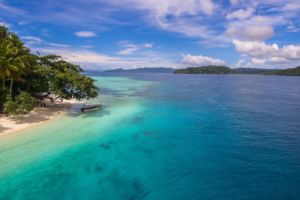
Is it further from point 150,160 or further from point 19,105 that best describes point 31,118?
point 150,160

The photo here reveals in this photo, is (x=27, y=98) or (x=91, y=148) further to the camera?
(x=27, y=98)

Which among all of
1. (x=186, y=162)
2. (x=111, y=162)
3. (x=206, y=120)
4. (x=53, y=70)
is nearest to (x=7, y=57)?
(x=53, y=70)

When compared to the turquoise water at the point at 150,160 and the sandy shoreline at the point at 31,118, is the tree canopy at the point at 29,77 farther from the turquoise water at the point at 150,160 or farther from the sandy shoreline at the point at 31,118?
the turquoise water at the point at 150,160

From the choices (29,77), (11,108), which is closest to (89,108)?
(29,77)

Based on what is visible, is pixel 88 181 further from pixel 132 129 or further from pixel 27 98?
pixel 27 98

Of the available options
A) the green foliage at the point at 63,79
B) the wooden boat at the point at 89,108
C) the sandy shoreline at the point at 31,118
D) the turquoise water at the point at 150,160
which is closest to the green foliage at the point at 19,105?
the sandy shoreline at the point at 31,118

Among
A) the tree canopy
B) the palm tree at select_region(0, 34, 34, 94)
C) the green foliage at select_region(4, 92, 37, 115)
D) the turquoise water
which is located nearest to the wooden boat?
the tree canopy
